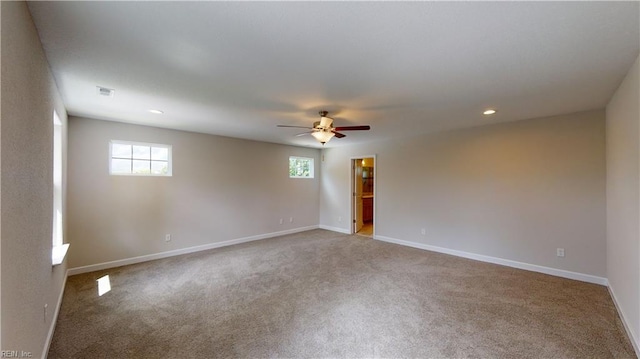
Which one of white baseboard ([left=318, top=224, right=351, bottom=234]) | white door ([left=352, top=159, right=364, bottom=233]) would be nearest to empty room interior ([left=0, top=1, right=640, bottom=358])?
white baseboard ([left=318, top=224, right=351, bottom=234])

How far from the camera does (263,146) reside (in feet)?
20.3

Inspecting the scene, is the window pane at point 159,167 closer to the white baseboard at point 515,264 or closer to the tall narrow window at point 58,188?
the tall narrow window at point 58,188

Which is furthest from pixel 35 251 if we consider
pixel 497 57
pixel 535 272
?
pixel 535 272

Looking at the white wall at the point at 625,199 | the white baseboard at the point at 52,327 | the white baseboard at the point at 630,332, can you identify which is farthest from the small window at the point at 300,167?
the white baseboard at the point at 630,332

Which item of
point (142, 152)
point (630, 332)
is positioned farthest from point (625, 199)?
point (142, 152)

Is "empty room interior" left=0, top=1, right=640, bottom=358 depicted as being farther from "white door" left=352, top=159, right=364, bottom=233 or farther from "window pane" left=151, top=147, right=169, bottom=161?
"white door" left=352, top=159, right=364, bottom=233

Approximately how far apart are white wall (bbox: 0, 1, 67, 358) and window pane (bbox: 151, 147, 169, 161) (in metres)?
2.52

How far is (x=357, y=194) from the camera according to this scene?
6926mm

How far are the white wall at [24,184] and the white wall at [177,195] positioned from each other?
213cm

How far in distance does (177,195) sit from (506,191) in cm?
596

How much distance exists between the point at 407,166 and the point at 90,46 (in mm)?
5220

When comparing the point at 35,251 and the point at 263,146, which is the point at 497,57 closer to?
the point at 35,251

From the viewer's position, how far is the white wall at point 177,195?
392 centimetres

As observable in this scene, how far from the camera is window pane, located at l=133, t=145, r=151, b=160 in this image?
4445 mm
